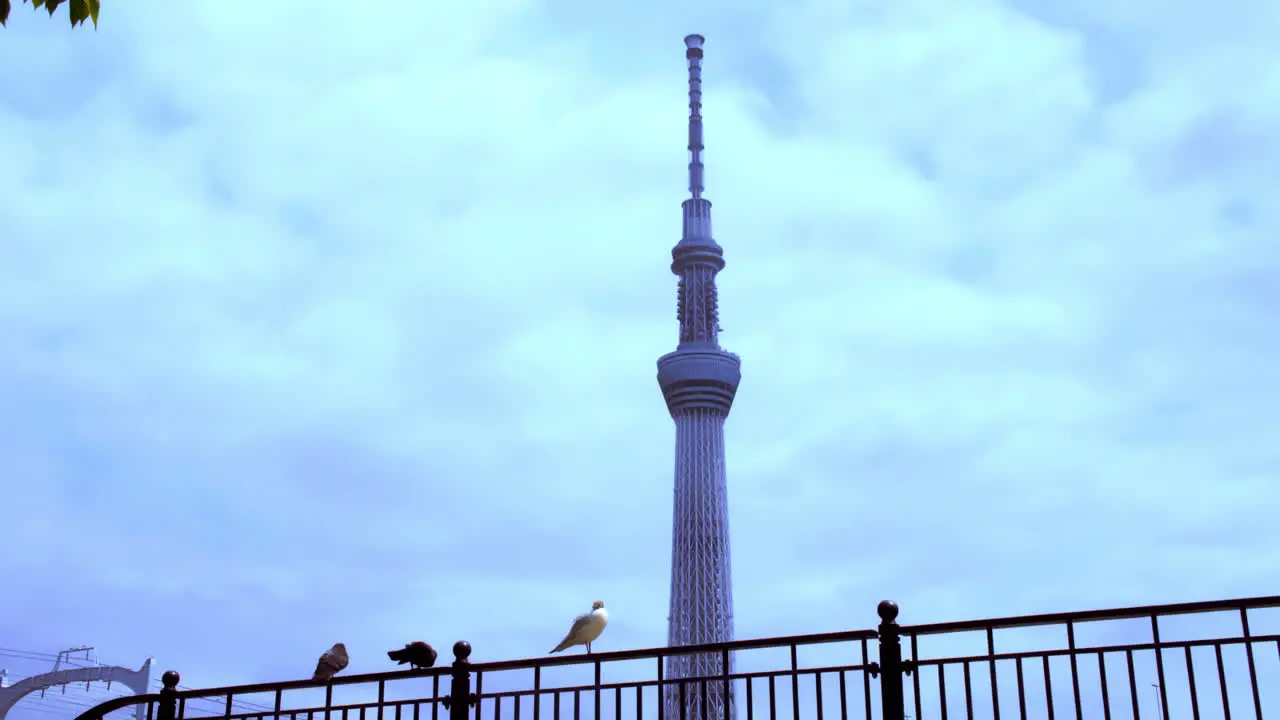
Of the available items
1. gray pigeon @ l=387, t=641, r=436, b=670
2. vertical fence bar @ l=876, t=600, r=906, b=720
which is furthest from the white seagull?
vertical fence bar @ l=876, t=600, r=906, b=720

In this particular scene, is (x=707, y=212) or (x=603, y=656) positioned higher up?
(x=707, y=212)

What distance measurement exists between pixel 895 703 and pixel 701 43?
90153 millimetres

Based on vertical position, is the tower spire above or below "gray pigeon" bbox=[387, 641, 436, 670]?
above

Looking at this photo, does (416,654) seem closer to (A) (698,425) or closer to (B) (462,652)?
(B) (462,652)

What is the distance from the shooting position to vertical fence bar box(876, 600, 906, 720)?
8883 millimetres

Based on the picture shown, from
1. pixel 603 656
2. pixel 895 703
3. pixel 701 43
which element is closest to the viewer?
pixel 895 703

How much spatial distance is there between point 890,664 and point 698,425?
8008 cm

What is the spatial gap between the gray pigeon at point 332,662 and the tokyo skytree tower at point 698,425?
2876 inches

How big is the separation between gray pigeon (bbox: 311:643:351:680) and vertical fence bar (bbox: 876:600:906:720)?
487 cm

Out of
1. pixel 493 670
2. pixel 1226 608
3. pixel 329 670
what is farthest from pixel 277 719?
pixel 1226 608

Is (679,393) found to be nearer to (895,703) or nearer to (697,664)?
(697,664)

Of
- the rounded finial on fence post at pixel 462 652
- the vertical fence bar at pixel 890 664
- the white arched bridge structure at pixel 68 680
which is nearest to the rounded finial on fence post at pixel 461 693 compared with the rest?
the rounded finial on fence post at pixel 462 652

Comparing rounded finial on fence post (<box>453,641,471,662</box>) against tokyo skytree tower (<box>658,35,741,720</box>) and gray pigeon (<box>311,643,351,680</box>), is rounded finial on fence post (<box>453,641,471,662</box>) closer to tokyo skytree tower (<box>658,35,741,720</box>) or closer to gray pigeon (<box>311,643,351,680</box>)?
gray pigeon (<box>311,643,351,680</box>)

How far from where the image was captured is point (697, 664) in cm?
7781
